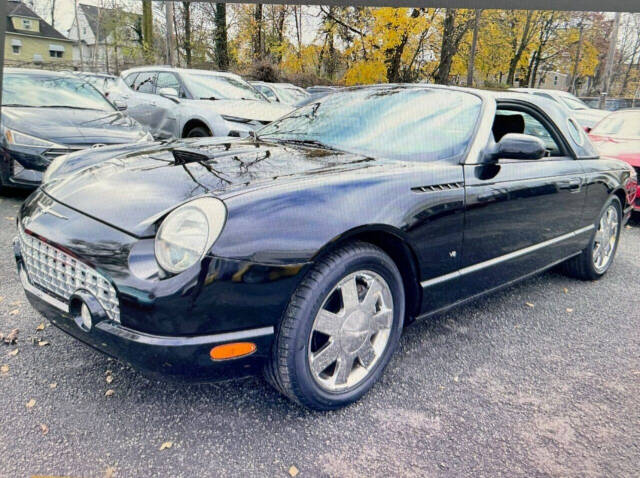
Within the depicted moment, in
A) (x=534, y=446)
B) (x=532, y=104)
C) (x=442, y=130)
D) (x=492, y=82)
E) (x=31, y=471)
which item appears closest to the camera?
(x=31, y=471)

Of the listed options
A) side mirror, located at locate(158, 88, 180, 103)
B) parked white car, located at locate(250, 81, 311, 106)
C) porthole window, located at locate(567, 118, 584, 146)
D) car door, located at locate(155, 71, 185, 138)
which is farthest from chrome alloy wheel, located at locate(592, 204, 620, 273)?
parked white car, located at locate(250, 81, 311, 106)

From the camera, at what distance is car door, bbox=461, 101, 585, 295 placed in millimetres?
2564

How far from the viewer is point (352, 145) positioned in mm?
2695

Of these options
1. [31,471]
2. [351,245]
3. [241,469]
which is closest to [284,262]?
[351,245]

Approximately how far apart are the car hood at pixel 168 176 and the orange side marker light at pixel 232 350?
49cm

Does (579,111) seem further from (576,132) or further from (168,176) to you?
(168,176)

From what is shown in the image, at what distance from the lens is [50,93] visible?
19.5 ft

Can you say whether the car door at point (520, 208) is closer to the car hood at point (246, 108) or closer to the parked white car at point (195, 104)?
the parked white car at point (195, 104)

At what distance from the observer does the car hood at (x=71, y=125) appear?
16.6ft

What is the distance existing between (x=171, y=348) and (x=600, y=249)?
12.0ft

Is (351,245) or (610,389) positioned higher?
(351,245)

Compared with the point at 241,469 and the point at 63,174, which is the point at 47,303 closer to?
the point at 63,174

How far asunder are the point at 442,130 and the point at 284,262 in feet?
4.58

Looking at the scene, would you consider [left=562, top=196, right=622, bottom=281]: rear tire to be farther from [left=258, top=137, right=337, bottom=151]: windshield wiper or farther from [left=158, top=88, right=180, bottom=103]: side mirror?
[left=158, top=88, right=180, bottom=103]: side mirror
